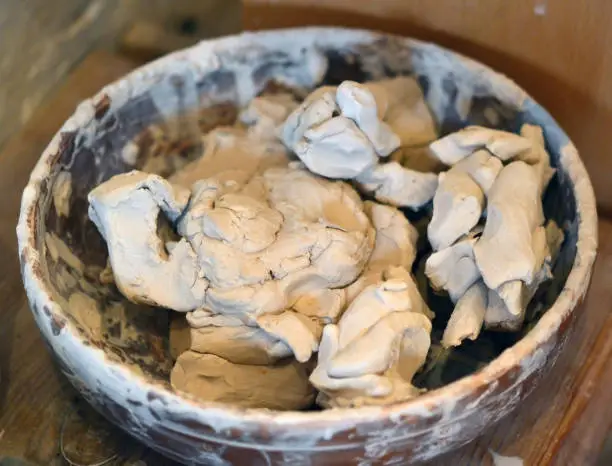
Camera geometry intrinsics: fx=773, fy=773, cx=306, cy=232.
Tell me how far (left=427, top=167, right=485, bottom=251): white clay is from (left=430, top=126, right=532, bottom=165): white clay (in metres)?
0.05

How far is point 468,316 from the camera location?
0.77 m

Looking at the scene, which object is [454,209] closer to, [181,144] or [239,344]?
[239,344]

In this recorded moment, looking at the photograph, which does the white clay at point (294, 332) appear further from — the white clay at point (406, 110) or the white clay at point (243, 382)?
the white clay at point (406, 110)

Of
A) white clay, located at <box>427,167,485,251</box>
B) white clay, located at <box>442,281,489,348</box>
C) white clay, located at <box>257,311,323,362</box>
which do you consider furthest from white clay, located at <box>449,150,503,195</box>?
white clay, located at <box>257,311,323,362</box>

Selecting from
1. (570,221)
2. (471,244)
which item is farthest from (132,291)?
(570,221)

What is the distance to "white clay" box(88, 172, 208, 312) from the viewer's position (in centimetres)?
80

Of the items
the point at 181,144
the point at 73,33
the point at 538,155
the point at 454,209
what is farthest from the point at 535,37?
the point at 73,33

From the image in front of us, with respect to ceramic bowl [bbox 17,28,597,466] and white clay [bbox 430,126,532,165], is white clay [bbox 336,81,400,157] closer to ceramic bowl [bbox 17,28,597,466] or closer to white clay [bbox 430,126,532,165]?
white clay [bbox 430,126,532,165]

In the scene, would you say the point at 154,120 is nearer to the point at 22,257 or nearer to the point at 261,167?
the point at 261,167

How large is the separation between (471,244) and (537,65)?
307 mm

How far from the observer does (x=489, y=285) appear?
2.47 ft

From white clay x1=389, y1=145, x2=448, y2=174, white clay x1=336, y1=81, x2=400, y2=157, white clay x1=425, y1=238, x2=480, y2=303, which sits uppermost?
white clay x1=336, y1=81, x2=400, y2=157

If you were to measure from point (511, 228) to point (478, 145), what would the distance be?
0.45ft

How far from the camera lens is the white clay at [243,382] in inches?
29.5
